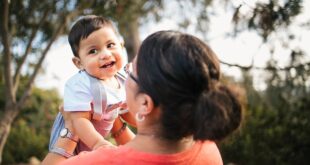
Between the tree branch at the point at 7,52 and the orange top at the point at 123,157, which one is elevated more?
the orange top at the point at 123,157

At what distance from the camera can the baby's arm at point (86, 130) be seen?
74.5 inches

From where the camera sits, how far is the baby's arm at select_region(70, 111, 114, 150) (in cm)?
Answer: 189

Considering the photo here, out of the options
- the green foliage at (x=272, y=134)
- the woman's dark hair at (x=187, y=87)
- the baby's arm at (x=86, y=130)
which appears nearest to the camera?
the woman's dark hair at (x=187, y=87)

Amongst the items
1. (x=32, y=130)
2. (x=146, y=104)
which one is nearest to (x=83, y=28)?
(x=146, y=104)

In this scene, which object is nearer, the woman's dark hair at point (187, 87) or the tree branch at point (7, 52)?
the woman's dark hair at point (187, 87)

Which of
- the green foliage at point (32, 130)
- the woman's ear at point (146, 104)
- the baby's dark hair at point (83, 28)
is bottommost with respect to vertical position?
the green foliage at point (32, 130)

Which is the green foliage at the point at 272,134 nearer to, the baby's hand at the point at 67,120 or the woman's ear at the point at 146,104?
the baby's hand at the point at 67,120

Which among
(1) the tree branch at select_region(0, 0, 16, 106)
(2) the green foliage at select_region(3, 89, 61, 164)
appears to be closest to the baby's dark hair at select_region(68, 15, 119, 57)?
(1) the tree branch at select_region(0, 0, 16, 106)

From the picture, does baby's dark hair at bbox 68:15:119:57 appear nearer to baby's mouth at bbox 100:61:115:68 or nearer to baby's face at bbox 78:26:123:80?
baby's face at bbox 78:26:123:80

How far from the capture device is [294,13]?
3617 millimetres

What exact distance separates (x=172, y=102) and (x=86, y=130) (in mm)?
551

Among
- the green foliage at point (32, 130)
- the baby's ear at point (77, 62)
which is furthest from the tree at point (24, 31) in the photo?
the green foliage at point (32, 130)

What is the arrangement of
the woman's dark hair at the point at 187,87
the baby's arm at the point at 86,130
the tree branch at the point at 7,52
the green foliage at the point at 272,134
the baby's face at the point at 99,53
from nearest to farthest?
1. the woman's dark hair at the point at 187,87
2. the baby's arm at the point at 86,130
3. the baby's face at the point at 99,53
4. the tree branch at the point at 7,52
5. the green foliage at the point at 272,134

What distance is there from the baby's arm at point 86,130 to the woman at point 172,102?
0.37 metres
